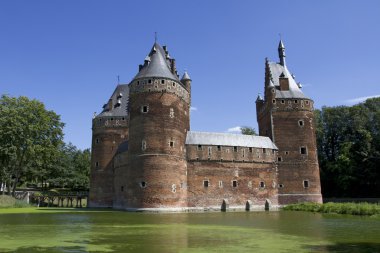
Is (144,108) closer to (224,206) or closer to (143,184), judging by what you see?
(143,184)

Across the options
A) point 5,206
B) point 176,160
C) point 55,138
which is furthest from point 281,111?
point 5,206

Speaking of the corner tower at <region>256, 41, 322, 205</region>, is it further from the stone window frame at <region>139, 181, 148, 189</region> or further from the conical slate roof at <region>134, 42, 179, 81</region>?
the stone window frame at <region>139, 181, 148, 189</region>

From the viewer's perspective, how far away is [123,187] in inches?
1640

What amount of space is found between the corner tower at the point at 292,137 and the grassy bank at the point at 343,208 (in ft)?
11.6

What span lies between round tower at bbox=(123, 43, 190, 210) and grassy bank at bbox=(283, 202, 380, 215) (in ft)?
44.5

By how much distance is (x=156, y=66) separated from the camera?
136 ft

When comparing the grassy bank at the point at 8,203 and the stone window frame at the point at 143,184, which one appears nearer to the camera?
the stone window frame at the point at 143,184

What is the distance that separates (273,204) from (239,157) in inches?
289

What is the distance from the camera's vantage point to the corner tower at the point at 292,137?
46094 mm

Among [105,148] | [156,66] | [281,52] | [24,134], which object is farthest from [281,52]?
[24,134]

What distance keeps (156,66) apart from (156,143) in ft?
30.1

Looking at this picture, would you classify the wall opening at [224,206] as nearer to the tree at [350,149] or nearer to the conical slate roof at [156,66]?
the conical slate roof at [156,66]

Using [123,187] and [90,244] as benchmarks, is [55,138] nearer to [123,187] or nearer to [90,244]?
[123,187]

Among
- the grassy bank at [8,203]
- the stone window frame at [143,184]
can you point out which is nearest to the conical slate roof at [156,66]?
the stone window frame at [143,184]
